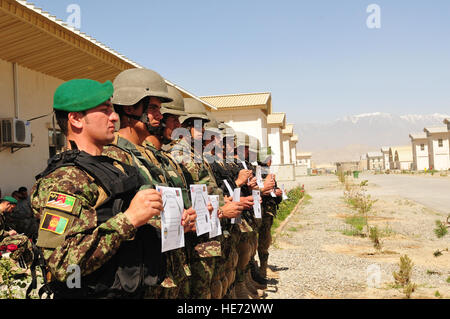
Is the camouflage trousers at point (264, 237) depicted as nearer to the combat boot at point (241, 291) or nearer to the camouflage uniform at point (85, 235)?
the combat boot at point (241, 291)

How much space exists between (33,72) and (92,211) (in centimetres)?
914

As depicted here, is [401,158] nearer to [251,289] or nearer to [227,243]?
[251,289]

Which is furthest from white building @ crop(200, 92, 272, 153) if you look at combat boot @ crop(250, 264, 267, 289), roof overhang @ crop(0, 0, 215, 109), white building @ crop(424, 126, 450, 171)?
white building @ crop(424, 126, 450, 171)

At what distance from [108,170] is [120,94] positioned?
116cm

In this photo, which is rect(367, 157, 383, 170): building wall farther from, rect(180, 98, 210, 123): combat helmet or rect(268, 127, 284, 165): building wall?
rect(180, 98, 210, 123): combat helmet

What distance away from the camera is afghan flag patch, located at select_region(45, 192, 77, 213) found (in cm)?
193

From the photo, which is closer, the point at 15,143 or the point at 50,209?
the point at 50,209

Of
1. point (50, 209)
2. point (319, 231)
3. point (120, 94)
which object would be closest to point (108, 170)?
point (50, 209)

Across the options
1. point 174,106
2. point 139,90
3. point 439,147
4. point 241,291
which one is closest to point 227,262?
point 241,291

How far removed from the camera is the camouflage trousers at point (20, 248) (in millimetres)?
4975

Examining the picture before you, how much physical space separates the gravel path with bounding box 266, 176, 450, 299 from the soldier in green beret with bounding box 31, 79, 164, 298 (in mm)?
4407
